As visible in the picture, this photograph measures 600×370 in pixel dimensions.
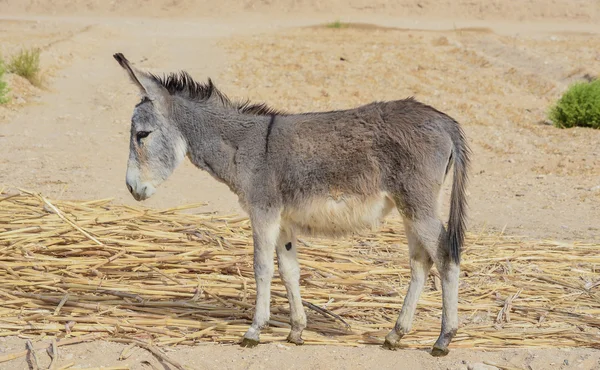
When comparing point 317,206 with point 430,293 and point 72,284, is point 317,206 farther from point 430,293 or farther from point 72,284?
point 72,284

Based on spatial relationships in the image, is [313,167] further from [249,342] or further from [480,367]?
[480,367]

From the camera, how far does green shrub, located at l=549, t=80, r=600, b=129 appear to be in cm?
1536

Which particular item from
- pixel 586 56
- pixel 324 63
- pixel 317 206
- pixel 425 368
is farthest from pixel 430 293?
pixel 586 56

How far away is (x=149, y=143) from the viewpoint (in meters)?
5.73

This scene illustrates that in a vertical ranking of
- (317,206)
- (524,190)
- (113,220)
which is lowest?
(524,190)

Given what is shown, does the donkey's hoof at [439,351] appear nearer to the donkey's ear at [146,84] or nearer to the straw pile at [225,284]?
the straw pile at [225,284]

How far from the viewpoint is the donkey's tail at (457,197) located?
5340 millimetres

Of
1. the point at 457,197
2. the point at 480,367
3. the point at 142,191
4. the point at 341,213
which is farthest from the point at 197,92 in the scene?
the point at 480,367

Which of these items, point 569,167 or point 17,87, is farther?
point 17,87

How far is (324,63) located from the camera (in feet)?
69.5

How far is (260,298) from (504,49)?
70.7ft

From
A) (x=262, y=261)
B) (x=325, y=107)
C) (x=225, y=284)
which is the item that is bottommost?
(x=325, y=107)

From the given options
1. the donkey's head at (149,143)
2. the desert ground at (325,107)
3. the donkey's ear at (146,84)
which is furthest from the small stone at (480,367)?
the donkey's ear at (146,84)

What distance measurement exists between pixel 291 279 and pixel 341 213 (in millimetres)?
718
